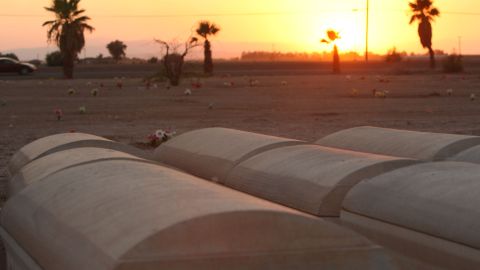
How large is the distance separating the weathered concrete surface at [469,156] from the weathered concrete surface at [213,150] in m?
1.28

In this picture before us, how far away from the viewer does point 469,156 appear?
6.80 m

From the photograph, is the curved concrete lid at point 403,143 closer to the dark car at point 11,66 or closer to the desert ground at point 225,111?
the desert ground at point 225,111

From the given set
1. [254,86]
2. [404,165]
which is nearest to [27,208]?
[404,165]

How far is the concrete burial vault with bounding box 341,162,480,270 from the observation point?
15.6ft

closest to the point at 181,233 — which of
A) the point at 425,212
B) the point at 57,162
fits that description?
the point at 425,212

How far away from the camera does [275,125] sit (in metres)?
21.9

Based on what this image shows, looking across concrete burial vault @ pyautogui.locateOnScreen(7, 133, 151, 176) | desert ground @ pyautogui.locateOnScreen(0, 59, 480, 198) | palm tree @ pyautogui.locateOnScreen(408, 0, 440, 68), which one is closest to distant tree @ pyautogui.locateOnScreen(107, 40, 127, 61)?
palm tree @ pyautogui.locateOnScreen(408, 0, 440, 68)

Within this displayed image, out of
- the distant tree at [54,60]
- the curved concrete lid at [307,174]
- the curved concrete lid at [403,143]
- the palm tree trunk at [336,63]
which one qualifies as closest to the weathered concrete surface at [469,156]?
the curved concrete lid at [403,143]

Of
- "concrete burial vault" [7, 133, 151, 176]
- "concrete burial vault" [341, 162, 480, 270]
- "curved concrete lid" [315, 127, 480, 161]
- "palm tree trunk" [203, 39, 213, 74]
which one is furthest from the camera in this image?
"palm tree trunk" [203, 39, 213, 74]

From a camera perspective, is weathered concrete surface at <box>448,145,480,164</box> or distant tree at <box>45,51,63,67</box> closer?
weathered concrete surface at <box>448,145,480,164</box>

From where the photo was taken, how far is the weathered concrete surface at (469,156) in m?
6.75

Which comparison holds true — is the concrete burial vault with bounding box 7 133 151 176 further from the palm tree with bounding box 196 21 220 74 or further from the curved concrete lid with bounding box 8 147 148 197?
the palm tree with bounding box 196 21 220 74

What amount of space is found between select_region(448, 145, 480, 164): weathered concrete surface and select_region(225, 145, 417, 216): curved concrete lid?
2.83 ft

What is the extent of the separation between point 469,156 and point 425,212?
6.32ft
